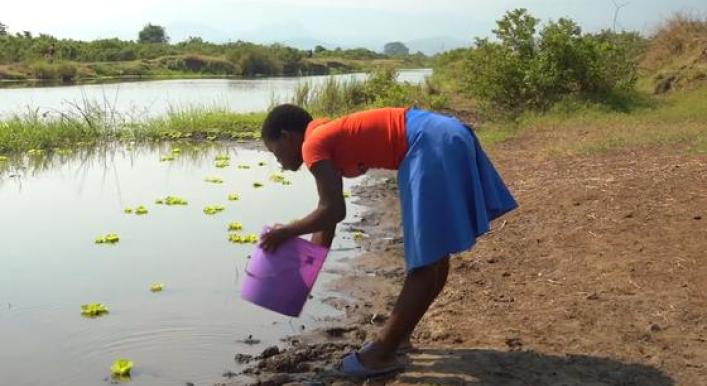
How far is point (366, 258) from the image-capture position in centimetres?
634

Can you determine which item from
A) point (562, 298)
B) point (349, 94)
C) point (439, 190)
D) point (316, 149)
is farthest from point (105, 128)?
point (439, 190)

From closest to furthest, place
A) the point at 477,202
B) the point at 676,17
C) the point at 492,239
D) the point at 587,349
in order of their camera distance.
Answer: the point at 477,202, the point at 587,349, the point at 492,239, the point at 676,17

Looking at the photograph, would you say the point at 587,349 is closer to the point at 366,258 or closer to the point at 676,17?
the point at 366,258

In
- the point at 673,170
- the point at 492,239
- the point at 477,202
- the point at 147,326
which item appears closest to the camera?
the point at 477,202

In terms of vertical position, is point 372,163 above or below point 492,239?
above

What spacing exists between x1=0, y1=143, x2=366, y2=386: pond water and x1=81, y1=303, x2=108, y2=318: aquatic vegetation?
0.16 ft

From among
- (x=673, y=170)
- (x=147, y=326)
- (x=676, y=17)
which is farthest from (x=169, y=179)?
(x=676, y=17)

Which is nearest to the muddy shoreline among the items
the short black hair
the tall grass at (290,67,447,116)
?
the short black hair

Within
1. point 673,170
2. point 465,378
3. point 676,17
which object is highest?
point 676,17

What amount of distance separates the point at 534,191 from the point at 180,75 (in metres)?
43.7

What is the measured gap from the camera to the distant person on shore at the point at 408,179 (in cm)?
321

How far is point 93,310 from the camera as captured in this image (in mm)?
5168

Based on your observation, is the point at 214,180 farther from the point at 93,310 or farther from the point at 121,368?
the point at 121,368

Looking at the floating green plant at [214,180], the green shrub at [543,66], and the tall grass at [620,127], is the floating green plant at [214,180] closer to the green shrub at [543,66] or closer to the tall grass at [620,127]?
the tall grass at [620,127]
